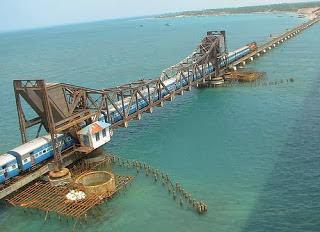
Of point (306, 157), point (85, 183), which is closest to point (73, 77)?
point (85, 183)

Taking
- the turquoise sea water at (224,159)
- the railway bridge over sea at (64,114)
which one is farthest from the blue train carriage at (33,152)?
the turquoise sea water at (224,159)

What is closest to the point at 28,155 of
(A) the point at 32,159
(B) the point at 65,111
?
(A) the point at 32,159

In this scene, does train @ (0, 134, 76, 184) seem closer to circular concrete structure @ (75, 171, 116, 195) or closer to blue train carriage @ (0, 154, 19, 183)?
blue train carriage @ (0, 154, 19, 183)

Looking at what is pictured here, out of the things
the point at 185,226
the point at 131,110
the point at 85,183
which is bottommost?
the point at 185,226

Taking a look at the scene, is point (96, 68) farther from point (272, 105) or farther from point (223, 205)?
point (223, 205)

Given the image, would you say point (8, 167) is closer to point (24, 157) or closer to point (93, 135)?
point (24, 157)
